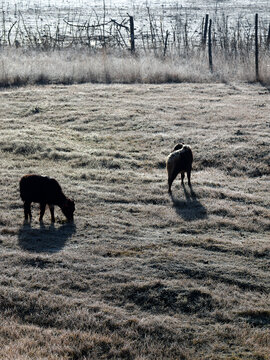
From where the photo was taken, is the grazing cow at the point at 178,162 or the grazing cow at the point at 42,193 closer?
the grazing cow at the point at 42,193

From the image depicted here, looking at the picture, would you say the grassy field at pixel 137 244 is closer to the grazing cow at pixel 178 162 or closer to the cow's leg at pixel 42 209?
the cow's leg at pixel 42 209

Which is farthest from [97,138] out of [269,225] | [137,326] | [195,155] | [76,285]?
[137,326]

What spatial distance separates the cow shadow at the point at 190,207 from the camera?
29.7 feet

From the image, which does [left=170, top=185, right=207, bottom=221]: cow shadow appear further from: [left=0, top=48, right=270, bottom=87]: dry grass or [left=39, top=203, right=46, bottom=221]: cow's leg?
[left=0, top=48, right=270, bottom=87]: dry grass

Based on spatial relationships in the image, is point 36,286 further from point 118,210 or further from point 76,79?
point 76,79

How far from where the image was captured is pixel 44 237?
26.8ft

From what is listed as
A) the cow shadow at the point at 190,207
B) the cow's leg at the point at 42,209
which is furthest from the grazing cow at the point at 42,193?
the cow shadow at the point at 190,207

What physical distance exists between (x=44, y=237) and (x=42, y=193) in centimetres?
72

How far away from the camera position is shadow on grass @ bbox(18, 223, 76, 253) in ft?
25.6

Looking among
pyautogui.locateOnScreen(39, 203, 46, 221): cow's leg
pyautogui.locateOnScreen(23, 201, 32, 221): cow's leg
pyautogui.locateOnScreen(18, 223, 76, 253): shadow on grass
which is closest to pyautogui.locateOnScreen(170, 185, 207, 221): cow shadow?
pyautogui.locateOnScreen(18, 223, 76, 253): shadow on grass

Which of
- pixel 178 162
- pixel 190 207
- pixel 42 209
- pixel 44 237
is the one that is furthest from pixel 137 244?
pixel 178 162

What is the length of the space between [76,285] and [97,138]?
7.23 m

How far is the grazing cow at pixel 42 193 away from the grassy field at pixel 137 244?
1.01 feet

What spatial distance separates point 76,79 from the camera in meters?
20.9
